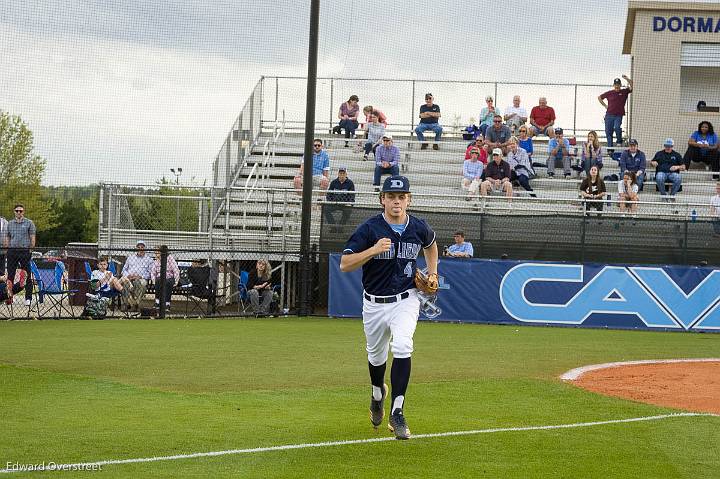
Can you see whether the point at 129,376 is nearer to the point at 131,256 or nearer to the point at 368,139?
the point at 131,256

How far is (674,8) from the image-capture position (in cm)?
3128

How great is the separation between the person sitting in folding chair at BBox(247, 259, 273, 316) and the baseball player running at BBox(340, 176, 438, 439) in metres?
13.7

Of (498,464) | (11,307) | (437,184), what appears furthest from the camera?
(437,184)

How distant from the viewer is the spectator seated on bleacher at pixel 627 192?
24.8 metres

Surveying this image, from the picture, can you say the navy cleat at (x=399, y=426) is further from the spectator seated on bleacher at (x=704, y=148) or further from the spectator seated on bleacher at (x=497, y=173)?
the spectator seated on bleacher at (x=704, y=148)

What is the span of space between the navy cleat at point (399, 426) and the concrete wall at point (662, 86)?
2493 centimetres

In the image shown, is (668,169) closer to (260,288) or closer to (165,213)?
(260,288)

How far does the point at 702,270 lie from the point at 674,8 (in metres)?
13.3

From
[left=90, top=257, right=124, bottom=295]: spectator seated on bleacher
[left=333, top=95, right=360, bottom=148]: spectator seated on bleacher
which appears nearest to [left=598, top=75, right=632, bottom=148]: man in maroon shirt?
[left=333, top=95, right=360, bottom=148]: spectator seated on bleacher

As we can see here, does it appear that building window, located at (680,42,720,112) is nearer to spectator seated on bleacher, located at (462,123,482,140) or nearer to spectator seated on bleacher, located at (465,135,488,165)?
spectator seated on bleacher, located at (462,123,482,140)

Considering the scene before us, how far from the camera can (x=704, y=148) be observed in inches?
1114

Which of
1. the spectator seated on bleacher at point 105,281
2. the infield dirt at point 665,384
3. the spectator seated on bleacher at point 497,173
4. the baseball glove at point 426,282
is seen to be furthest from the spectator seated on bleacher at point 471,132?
the baseball glove at point 426,282

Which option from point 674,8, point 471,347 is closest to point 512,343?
point 471,347

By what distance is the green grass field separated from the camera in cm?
680
